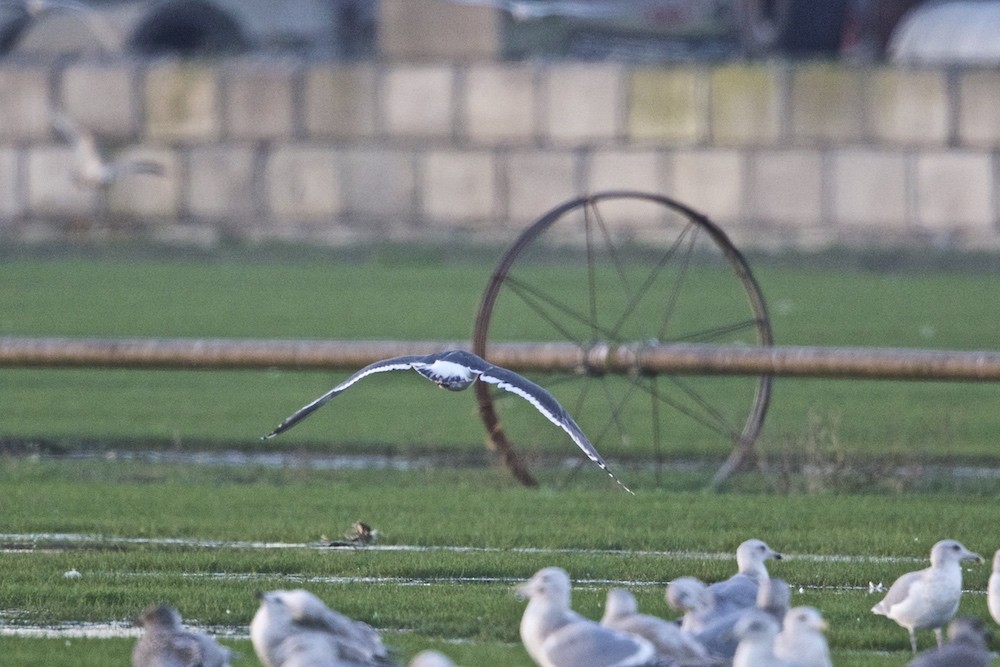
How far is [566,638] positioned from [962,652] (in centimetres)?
118

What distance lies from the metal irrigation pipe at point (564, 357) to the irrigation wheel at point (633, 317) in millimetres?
170

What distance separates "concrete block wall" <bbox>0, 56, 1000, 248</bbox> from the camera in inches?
1024

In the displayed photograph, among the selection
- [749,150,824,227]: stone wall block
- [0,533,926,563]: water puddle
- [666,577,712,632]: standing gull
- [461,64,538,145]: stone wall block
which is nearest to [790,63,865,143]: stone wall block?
[749,150,824,227]: stone wall block

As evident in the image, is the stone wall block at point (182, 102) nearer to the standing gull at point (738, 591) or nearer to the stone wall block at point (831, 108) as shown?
the stone wall block at point (831, 108)

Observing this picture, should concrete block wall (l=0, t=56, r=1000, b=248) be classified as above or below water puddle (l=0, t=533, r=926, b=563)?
above

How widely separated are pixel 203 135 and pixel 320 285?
419 centimetres

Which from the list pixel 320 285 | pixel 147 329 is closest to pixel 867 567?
pixel 147 329

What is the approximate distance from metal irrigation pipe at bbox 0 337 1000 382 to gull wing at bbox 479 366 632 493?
7.67 feet

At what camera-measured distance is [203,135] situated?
28.1 m

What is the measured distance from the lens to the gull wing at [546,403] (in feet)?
26.1

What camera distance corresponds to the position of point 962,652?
6.18 metres

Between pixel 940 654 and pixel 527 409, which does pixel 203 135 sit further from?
pixel 940 654

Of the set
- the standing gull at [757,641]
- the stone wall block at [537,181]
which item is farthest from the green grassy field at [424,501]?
the stone wall block at [537,181]

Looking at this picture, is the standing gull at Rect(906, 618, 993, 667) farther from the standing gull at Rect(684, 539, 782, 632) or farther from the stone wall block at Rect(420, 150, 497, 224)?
the stone wall block at Rect(420, 150, 497, 224)
